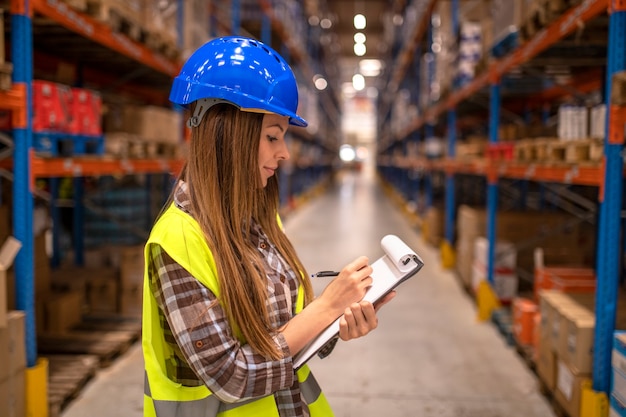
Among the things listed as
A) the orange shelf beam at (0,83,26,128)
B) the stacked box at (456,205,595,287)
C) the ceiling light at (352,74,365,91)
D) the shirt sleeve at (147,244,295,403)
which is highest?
the ceiling light at (352,74,365,91)

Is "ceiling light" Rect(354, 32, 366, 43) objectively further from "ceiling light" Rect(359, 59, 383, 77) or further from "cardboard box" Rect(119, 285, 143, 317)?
"cardboard box" Rect(119, 285, 143, 317)

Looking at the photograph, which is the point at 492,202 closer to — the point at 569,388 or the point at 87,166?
the point at 569,388

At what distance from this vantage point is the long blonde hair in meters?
1.26

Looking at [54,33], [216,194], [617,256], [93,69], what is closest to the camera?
[216,194]

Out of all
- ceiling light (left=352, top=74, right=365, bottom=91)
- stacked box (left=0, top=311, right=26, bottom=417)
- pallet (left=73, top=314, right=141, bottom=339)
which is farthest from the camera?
ceiling light (left=352, top=74, right=365, bottom=91)

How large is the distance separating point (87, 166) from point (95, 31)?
2.75ft

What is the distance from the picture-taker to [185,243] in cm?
122

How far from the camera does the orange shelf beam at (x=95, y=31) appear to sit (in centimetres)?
299

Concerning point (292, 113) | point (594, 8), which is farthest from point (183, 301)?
point (594, 8)

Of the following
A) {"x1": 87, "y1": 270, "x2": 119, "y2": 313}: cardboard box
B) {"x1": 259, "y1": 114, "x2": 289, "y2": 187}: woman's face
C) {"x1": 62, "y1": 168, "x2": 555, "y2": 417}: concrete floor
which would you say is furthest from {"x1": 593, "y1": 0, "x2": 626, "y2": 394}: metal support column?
{"x1": 87, "y1": 270, "x2": 119, "y2": 313}: cardboard box

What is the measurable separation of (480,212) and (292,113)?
4.95 meters

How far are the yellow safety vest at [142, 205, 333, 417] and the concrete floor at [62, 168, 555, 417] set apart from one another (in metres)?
2.11

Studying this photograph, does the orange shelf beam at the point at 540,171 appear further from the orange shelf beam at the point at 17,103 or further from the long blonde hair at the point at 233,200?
the orange shelf beam at the point at 17,103

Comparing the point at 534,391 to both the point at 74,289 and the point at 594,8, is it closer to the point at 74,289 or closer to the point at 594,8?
the point at 594,8
